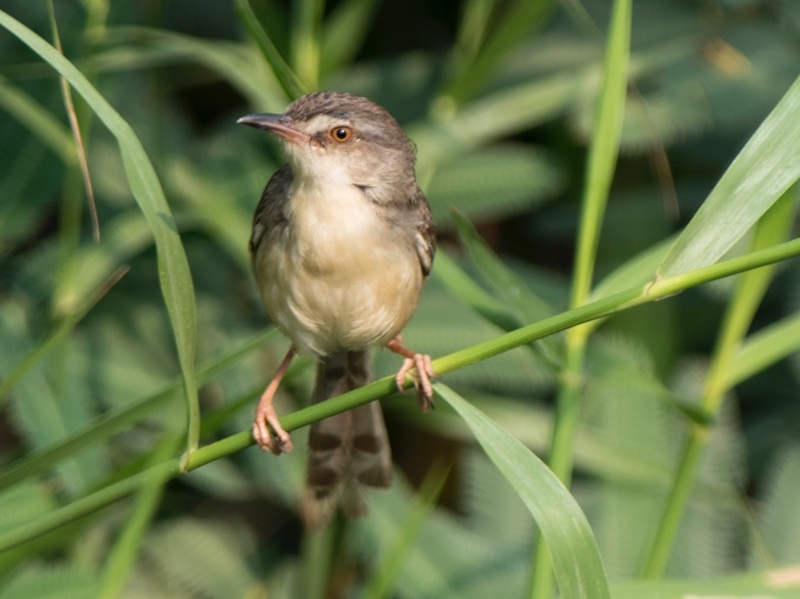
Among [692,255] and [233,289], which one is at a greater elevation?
[233,289]

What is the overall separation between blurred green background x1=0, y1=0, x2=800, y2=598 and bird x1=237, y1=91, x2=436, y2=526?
1.04ft

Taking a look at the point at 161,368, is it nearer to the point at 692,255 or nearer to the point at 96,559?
the point at 96,559

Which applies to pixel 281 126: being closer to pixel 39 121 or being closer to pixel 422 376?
pixel 422 376

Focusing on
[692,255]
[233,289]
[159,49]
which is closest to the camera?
[692,255]

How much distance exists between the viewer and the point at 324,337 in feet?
9.10

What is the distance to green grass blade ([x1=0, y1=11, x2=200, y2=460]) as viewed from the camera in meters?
1.93

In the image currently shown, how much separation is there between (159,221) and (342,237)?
2.38 ft

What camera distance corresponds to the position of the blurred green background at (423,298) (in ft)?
10.3

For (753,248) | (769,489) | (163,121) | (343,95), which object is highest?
(163,121)

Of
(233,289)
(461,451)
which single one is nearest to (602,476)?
(461,451)

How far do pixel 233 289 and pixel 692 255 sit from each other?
2066 mm

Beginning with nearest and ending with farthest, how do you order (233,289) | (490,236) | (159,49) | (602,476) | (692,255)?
(692,255)
(159,49)
(602,476)
(233,289)
(490,236)

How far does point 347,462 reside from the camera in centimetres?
294

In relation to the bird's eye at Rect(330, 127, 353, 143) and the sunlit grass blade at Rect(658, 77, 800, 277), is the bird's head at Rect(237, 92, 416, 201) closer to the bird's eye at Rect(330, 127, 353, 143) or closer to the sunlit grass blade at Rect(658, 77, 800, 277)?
the bird's eye at Rect(330, 127, 353, 143)
